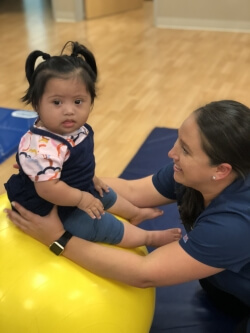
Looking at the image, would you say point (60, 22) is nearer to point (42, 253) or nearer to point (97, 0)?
point (97, 0)

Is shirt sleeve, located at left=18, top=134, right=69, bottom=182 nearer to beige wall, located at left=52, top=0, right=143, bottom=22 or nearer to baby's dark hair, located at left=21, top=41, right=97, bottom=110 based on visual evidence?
baby's dark hair, located at left=21, top=41, right=97, bottom=110

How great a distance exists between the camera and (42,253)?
1.28m

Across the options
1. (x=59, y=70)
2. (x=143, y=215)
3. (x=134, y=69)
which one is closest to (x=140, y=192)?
(x=143, y=215)

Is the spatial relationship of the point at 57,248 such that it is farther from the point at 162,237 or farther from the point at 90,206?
the point at 162,237

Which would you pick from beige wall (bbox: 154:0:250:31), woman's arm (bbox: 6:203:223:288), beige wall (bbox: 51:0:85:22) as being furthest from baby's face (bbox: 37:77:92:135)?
beige wall (bbox: 51:0:85:22)

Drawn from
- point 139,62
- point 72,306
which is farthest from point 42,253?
point 139,62

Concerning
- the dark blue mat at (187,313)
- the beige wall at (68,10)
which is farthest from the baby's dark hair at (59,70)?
the beige wall at (68,10)

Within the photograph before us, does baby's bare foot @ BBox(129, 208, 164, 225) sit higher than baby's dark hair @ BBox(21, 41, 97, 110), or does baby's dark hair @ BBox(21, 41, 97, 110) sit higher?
baby's dark hair @ BBox(21, 41, 97, 110)

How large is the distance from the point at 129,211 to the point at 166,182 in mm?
174

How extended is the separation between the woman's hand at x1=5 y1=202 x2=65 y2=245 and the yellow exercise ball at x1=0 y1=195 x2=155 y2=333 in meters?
0.03

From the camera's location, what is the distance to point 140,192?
5.34 ft

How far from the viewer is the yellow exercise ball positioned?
1182 millimetres

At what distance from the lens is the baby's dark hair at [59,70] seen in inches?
47.2

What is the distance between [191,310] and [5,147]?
63.0 inches
